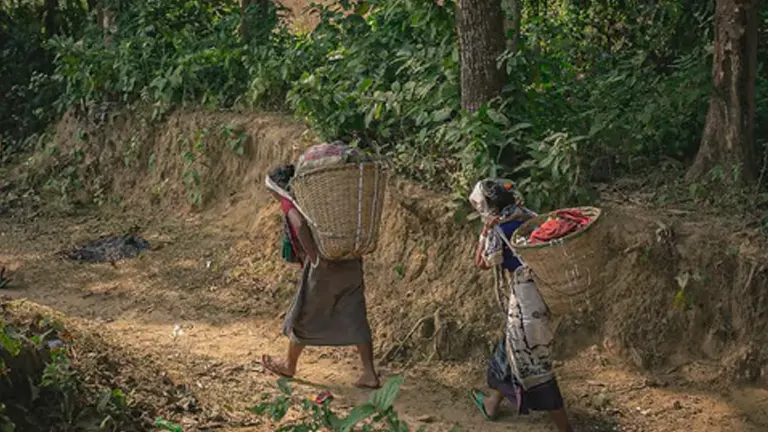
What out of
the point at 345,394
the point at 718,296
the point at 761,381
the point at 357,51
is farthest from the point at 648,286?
the point at 357,51

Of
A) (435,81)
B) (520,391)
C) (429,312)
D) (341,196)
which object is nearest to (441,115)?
(435,81)

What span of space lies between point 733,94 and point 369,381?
312 centimetres

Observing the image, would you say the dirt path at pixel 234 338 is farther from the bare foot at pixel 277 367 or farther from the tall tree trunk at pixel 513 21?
the tall tree trunk at pixel 513 21

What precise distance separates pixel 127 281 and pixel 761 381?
5117 mm

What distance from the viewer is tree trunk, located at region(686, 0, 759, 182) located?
22.7 ft

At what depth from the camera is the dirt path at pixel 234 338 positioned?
5957 millimetres

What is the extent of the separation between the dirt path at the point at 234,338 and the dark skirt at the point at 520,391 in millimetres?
260

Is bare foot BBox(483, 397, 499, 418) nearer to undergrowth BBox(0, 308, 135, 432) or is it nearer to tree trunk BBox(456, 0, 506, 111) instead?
undergrowth BBox(0, 308, 135, 432)

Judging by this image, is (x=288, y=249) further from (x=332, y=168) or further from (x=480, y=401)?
(x=480, y=401)

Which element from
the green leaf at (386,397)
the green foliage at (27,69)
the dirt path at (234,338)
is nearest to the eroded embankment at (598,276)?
the dirt path at (234,338)

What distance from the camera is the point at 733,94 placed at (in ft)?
23.0

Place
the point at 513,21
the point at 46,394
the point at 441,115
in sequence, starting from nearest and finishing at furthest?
1. the point at 46,394
2. the point at 441,115
3. the point at 513,21

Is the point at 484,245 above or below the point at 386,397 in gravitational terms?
above

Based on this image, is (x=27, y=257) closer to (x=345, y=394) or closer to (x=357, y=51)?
(x=357, y=51)
